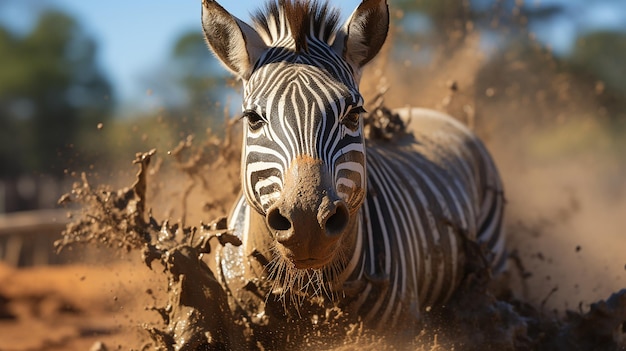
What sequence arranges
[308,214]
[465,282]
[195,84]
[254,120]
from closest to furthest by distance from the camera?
[308,214], [254,120], [465,282], [195,84]

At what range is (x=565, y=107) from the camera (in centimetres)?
1337

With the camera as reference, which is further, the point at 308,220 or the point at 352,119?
the point at 352,119

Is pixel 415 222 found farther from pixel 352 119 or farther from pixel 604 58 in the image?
pixel 604 58

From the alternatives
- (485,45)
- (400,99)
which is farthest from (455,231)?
(485,45)

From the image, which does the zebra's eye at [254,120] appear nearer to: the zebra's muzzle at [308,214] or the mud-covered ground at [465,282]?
the zebra's muzzle at [308,214]

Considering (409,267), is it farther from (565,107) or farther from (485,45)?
(565,107)

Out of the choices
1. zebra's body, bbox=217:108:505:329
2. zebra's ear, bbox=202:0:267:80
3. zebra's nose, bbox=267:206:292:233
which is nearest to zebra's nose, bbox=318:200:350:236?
zebra's nose, bbox=267:206:292:233

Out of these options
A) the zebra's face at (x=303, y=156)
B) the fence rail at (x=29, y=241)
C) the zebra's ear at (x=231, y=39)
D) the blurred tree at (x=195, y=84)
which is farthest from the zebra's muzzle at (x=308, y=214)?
the fence rail at (x=29, y=241)

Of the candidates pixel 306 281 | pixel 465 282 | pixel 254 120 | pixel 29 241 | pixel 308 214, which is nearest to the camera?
pixel 308 214

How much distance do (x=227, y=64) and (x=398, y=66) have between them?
5925mm

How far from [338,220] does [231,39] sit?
Result: 1.16m

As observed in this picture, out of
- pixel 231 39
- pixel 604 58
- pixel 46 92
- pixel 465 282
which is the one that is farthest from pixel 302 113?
pixel 46 92

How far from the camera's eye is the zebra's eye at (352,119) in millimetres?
3670

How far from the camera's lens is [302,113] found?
11.6ft
